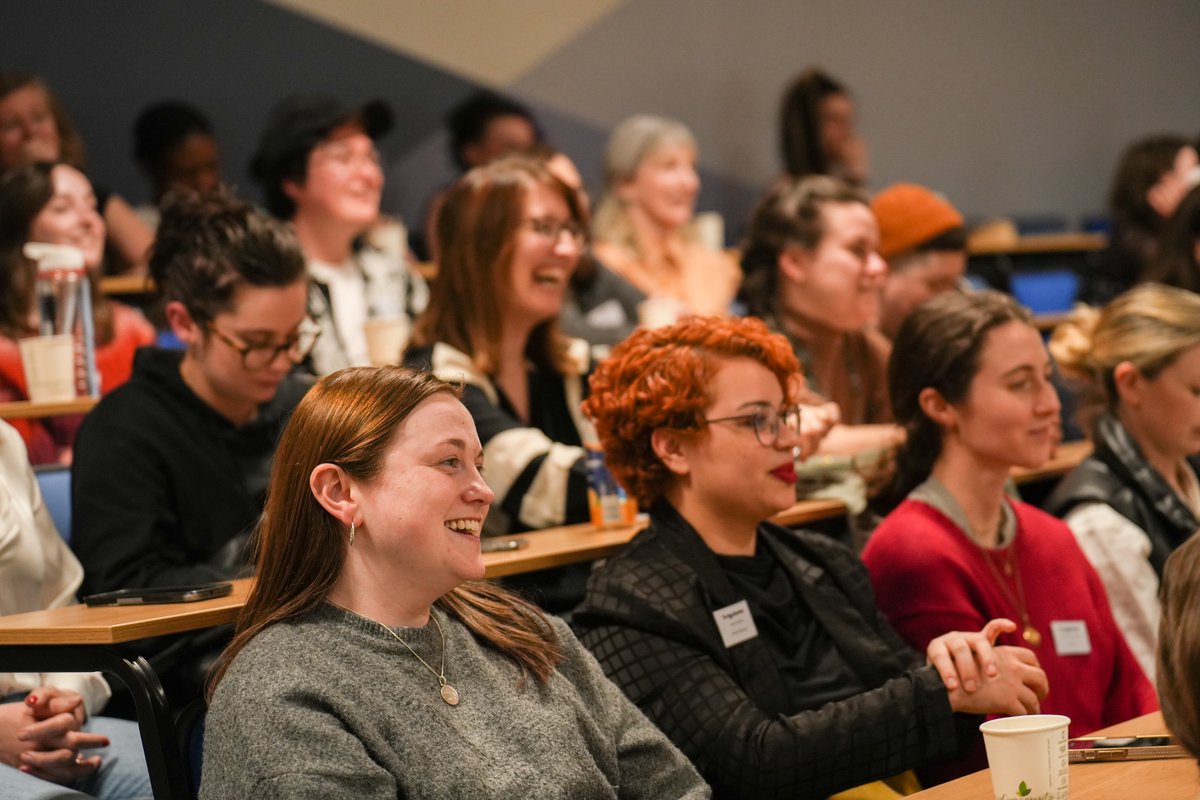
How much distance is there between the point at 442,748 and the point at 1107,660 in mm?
1574

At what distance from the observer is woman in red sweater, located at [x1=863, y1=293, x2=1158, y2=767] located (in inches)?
108

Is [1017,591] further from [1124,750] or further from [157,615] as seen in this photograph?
[157,615]

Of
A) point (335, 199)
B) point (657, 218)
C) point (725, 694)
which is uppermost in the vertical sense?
point (335, 199)

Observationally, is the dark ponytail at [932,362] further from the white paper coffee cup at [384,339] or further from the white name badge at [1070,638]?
the white paper coffee cup at [384,339]

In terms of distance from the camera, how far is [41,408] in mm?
3127

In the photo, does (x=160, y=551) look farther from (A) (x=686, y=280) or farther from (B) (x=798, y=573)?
(A) (x=686, y=280)

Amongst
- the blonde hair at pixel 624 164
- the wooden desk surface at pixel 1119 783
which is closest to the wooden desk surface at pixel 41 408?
the wooden desk surface at pixel 1119 783

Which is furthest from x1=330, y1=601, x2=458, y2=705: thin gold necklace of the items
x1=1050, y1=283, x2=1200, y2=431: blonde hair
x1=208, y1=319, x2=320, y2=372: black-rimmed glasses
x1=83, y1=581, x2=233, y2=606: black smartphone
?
x1=1050, y1=283, x2=1200, y2=431: blonde hair

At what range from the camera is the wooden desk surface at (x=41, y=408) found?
3086mm

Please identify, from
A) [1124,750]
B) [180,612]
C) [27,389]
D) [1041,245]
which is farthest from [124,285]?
[1041,245]

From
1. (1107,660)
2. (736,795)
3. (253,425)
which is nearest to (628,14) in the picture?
(253,425)

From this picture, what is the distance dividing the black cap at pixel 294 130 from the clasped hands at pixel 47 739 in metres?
2.70

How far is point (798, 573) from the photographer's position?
2586 millimetres

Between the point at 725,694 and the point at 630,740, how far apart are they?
0.82 ft
